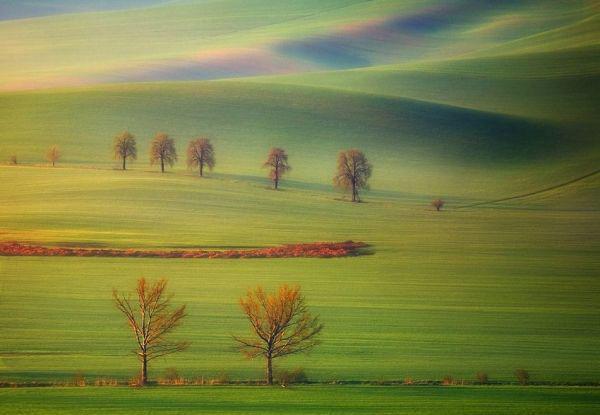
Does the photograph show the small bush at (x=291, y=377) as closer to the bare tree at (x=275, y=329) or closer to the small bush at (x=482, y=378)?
the bare tree at (x=275, y=329)

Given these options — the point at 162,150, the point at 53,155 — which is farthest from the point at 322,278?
the point at 53,155

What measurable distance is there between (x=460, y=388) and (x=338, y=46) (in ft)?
305

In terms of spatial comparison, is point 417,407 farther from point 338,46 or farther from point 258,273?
point 338,46

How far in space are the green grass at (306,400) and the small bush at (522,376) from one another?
54 centimetres

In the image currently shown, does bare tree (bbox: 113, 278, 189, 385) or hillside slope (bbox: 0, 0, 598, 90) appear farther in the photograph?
hillside slope (bbox: 0, 0, 598, 90)

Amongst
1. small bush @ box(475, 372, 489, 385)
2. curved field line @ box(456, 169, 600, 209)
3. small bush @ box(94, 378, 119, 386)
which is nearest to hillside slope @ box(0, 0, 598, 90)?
curved field line @ box(456, 169, 600, 209)

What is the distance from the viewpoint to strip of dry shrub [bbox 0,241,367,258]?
108ft

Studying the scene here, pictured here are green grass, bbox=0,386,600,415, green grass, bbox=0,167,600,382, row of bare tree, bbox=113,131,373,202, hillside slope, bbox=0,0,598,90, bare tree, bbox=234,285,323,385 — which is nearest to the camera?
green grass, bbox=0,386,600,415

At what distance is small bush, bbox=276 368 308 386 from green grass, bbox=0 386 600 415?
0.50m

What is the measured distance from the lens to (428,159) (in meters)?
59.2

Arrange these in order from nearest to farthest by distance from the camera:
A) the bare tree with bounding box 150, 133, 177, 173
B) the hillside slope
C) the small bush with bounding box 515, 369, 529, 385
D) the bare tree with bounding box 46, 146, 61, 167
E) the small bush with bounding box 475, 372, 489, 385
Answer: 1. the small bush with bounding box 475, 372, 489, 385
2. the small bush with bounding box 515, 369, 529, 385
3. the bare tree with bounding box 150, 133, 177, 173
4. the bare tree with bounding box 46, 146, 61, 167
5. the hillside slope

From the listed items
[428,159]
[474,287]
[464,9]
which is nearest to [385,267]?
[474,287]

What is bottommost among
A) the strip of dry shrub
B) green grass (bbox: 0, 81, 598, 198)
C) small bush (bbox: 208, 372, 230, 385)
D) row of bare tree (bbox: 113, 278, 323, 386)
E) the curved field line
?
small bush (bbox: 208, 372, 230, 385)

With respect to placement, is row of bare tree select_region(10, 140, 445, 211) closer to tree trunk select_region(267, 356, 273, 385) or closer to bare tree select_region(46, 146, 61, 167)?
bare tree select_region(46, 146, 61, 167)
